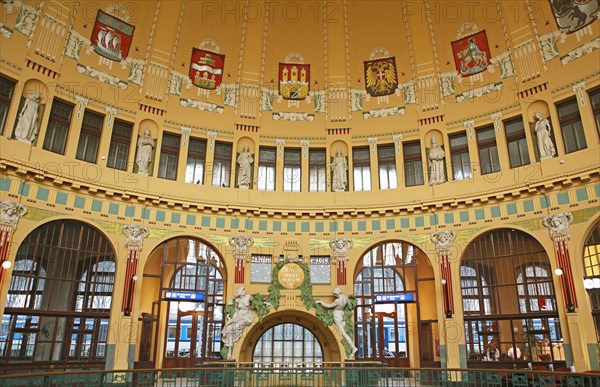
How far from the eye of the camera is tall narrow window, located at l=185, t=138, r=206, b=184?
2140 centimetres

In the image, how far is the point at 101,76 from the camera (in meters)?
19.7

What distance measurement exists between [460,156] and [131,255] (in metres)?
14.7

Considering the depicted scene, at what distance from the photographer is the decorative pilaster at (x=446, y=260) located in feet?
61.9

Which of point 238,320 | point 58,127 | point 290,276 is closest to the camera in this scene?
point 58,127

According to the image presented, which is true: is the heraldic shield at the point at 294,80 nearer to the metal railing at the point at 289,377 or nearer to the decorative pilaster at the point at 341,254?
the decorative pilaster at the point at 341,254

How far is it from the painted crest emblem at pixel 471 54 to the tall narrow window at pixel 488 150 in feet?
9.12

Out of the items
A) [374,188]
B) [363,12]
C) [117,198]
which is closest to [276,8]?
[363,12]

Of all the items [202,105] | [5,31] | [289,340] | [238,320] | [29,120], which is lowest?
[289,340]

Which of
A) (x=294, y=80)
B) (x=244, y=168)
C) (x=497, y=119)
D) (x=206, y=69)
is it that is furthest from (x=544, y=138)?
(x=206, y=69)

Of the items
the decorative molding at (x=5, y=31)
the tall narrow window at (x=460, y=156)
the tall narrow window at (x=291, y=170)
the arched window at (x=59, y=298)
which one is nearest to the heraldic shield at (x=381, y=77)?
the tall narrow window at (x=460, y=156)

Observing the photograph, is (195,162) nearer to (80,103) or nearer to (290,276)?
(80,103)

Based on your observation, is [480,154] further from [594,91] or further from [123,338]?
[123,338]

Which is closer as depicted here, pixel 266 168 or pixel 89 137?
pixel 89 137

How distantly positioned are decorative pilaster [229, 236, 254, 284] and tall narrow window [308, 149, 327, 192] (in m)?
4.04
